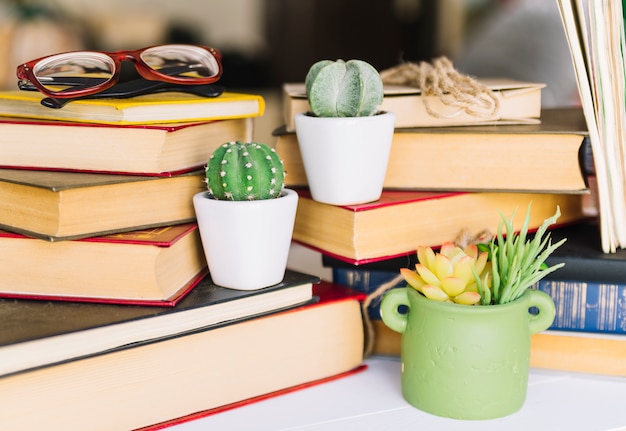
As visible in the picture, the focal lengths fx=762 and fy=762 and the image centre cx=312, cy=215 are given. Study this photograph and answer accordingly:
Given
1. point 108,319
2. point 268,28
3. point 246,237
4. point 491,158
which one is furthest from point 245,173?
point 268,28

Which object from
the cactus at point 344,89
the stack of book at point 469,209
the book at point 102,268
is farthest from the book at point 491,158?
the book at point 102,268

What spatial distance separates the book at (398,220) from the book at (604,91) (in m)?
0.09

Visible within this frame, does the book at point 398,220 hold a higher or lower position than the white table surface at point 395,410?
higher

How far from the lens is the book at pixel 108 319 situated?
1.91ft

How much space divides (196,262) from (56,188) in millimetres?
152

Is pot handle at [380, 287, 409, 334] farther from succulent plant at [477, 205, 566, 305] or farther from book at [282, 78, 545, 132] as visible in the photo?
book at [282, 78, 545, 132]

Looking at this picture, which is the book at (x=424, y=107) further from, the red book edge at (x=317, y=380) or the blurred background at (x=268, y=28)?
the blurred background at (x=268, y=28)

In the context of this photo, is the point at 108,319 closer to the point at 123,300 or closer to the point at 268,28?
the point at 123,300

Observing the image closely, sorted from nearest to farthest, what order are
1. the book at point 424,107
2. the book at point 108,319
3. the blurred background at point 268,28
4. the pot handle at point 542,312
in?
the book at point 108,319 → the pot handle at point 542,312 → the book at point 424,107 → the blurred background at point 268,28

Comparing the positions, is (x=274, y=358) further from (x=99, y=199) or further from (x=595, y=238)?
(x=595, y=238)

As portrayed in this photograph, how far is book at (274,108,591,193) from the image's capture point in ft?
2.52

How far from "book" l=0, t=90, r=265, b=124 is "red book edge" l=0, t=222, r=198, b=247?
10 centimetres

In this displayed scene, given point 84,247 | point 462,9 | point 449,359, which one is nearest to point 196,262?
point 84,247

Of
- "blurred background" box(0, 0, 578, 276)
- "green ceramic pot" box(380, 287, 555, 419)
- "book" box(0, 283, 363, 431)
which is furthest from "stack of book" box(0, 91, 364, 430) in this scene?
"blurred background" box(0, 0, 578, 276)
